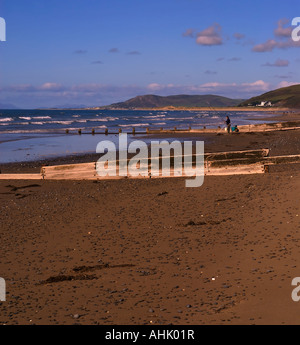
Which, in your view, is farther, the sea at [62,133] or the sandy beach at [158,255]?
the sea at [62,133]

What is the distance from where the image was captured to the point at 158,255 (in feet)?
27.1

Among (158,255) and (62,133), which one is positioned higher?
(62,133)

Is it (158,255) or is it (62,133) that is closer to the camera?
(158,255)

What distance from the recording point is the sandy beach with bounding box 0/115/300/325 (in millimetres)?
6020

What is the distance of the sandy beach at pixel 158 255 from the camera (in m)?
6.02

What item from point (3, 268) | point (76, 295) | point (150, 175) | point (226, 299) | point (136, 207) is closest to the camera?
point (226, 299)

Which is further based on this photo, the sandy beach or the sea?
the sea

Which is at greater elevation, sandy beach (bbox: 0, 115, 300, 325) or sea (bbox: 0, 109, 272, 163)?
sea (bbox: 0, 109, 272, 163)

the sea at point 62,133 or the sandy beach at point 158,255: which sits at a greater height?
the sea at point 62,133

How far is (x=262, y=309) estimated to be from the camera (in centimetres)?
562
